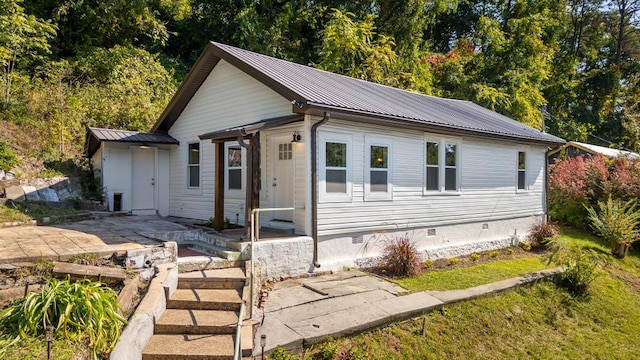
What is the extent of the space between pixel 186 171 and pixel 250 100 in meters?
3.45

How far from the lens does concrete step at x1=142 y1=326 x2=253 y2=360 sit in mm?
4277

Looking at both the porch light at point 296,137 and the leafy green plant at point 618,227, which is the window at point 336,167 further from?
the leafy green plant at point 618,227

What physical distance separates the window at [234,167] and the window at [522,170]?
918cm

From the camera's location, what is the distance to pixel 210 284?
595 cm

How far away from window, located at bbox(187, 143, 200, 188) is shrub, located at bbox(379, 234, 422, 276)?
18.7 ft

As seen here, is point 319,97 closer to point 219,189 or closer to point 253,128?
point 253,128

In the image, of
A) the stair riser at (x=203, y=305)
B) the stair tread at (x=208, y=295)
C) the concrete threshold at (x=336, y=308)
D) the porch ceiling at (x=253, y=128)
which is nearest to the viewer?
the concrete threshold at (x=336, y=308)

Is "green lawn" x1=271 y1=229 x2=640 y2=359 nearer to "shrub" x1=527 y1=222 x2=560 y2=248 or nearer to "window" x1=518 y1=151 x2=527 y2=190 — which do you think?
"shrub" x1=527 y1=222 x2=560 y2=248

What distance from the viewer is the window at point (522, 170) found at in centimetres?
1316

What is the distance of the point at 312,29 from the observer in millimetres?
23391

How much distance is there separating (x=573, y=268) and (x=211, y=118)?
370 inches

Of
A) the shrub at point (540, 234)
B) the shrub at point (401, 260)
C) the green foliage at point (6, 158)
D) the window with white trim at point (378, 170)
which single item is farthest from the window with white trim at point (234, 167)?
the shrub at point (540, 234)

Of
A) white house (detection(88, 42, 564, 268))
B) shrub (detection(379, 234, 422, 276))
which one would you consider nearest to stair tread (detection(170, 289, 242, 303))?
white house (detection(88, 42, 564, 268))

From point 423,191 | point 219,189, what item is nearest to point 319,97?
point 219,189
